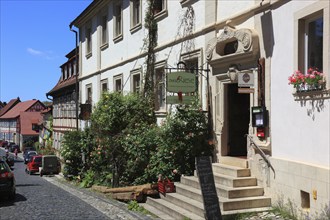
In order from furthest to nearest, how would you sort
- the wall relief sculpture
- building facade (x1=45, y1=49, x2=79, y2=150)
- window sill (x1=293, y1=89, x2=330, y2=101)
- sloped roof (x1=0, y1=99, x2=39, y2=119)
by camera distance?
sloped roof (x1=0, y1=99, x2=39, y2=119) → building facade (x1=45, y1=49, x2=79, y2=150) → the wall relief sculpture → window sill (x1=293, y1=89, x2=330, y2=101)

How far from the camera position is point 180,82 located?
11320mm

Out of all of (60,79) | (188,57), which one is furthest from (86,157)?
(60,79)

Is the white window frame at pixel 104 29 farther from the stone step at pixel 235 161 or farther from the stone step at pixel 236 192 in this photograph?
the stone step at pixel 236 192

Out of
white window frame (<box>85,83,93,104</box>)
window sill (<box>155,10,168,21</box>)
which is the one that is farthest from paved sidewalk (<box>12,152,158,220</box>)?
white window frame (<box>85,83,93,104</box>)

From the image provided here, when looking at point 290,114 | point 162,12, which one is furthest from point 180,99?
point 162,12

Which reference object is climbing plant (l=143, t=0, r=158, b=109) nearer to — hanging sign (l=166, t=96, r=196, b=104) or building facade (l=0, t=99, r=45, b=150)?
hanging sign (l=166, t=96, r=196, b=104)

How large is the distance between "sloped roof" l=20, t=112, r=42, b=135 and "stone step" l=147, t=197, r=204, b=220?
7015cm

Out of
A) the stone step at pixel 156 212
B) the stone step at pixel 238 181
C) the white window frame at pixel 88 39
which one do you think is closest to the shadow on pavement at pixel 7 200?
the stone step at pixel 156 212

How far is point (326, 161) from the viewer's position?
23.9 feet

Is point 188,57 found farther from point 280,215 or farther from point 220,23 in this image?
point 280,215

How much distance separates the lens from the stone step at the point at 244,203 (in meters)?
8.70

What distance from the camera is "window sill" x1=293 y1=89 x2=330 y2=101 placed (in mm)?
7233

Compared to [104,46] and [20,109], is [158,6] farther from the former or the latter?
[20,109]

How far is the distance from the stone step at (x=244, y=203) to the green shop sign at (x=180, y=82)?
337cm
